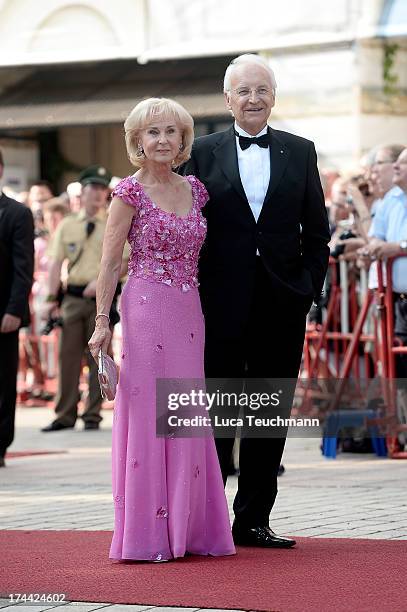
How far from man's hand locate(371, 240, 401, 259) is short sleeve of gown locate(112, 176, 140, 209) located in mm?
3962

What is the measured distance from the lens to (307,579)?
5.76 meters

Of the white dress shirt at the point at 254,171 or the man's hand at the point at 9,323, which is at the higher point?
the white dress shirt at the point at 254,171

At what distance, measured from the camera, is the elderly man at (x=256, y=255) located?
662 centimetres

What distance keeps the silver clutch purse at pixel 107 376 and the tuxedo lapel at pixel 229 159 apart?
3.12 ft

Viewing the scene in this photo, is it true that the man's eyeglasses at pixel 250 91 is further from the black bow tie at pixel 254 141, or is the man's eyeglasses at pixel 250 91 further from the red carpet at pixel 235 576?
the red carpet at pixel 235 576

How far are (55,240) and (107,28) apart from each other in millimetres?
7752

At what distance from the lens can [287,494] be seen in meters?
8.74

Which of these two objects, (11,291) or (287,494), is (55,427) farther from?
(287,494)

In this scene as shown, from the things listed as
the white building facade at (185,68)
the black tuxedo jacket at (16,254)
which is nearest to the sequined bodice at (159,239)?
the black tuxedo jacket at (16,254)

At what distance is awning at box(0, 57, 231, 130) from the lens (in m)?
21.3

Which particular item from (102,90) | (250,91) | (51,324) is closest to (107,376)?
(250,91)

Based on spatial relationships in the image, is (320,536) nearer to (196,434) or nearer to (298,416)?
(196,434)

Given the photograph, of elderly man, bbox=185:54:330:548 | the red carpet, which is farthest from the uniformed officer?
elderly man, bbox=185:54:330:548

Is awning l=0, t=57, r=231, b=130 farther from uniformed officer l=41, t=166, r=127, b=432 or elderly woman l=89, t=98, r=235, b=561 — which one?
elderly woman l=89, t=98, r=235, b=561
